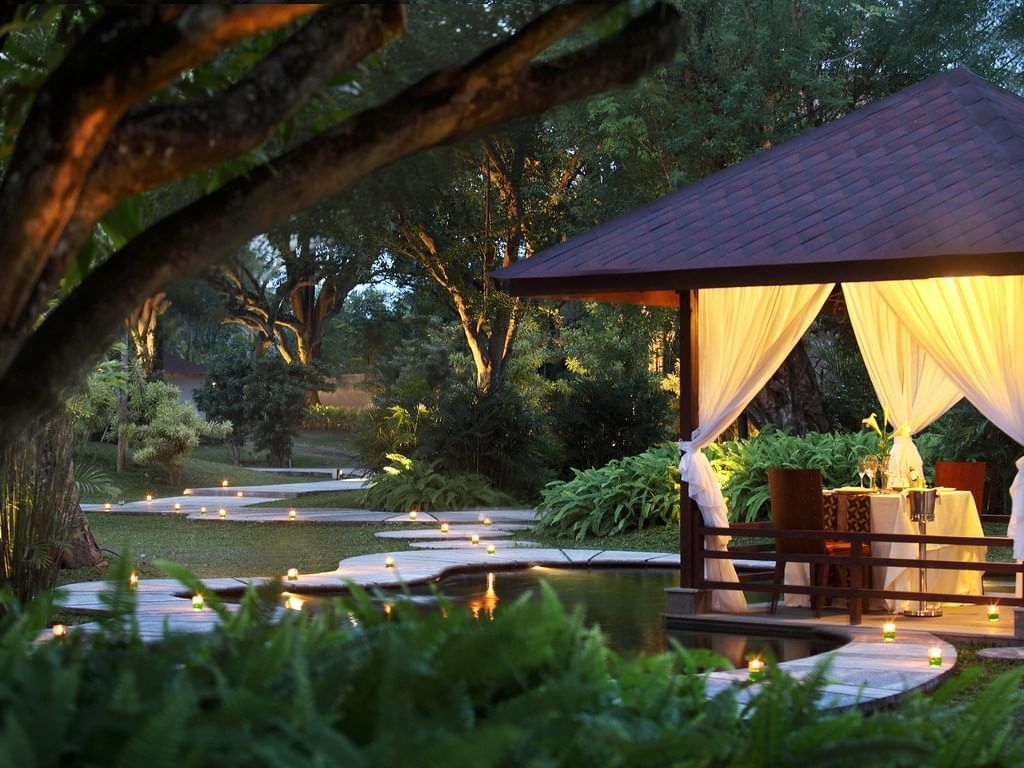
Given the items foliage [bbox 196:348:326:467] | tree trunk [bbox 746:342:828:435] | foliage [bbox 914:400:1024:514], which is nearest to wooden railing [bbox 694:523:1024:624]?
foliage [bbox 914:400:1024:514]

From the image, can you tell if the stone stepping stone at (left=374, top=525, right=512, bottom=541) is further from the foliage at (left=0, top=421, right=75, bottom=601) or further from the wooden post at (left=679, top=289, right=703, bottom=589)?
the foliage at (left=0, top=421, right=75, bottom=601)

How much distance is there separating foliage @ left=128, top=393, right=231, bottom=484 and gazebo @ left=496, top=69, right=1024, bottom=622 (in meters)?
13.2

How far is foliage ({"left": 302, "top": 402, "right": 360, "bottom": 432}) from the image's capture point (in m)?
34.9

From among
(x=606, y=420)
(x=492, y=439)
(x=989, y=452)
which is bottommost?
(x=989, y=452)

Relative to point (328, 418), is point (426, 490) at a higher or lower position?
lower

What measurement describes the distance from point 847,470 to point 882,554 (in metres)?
5.22

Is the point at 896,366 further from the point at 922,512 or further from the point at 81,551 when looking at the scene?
the point at 81,551

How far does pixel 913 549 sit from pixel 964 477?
1880mm

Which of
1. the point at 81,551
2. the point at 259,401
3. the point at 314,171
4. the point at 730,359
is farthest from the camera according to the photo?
the point at 259,401

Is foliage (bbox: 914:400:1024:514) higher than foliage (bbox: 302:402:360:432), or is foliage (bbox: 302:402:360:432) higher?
foliage (bbox: 302:402:360:432)

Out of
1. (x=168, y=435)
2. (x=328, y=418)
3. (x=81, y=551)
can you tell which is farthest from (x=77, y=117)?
(x=328, y=418)

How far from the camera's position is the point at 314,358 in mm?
38969

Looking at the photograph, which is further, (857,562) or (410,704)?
(857,562)

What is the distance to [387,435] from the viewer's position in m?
19.3
